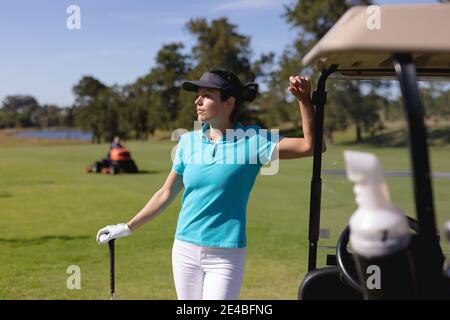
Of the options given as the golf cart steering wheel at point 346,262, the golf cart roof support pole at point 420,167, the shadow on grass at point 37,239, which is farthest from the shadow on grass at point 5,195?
the golf cart roof support pole at point 420,167

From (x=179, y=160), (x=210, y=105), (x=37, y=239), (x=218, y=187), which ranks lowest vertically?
(x=37, y=239)

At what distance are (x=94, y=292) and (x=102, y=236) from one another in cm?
336

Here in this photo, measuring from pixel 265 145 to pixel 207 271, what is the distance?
65cm

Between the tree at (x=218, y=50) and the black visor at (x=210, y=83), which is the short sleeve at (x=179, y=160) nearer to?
the black visor at (x=210, y=83)

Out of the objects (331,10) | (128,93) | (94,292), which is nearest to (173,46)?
(128,93)

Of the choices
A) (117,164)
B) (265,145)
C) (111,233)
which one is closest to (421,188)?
(265,145)

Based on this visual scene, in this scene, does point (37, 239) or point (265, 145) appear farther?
point (37, 239)

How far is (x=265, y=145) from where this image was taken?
9.81 feet

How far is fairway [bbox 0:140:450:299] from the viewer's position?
320 cm

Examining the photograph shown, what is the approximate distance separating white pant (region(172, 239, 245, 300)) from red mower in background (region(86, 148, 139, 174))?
21159 millimetres

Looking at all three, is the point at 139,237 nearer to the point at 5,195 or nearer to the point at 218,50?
the point at 5,195

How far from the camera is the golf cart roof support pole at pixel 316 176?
3.02 metres

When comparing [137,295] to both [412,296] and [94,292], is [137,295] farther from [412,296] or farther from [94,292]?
[412,296]

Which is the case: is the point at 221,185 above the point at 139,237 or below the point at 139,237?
above
